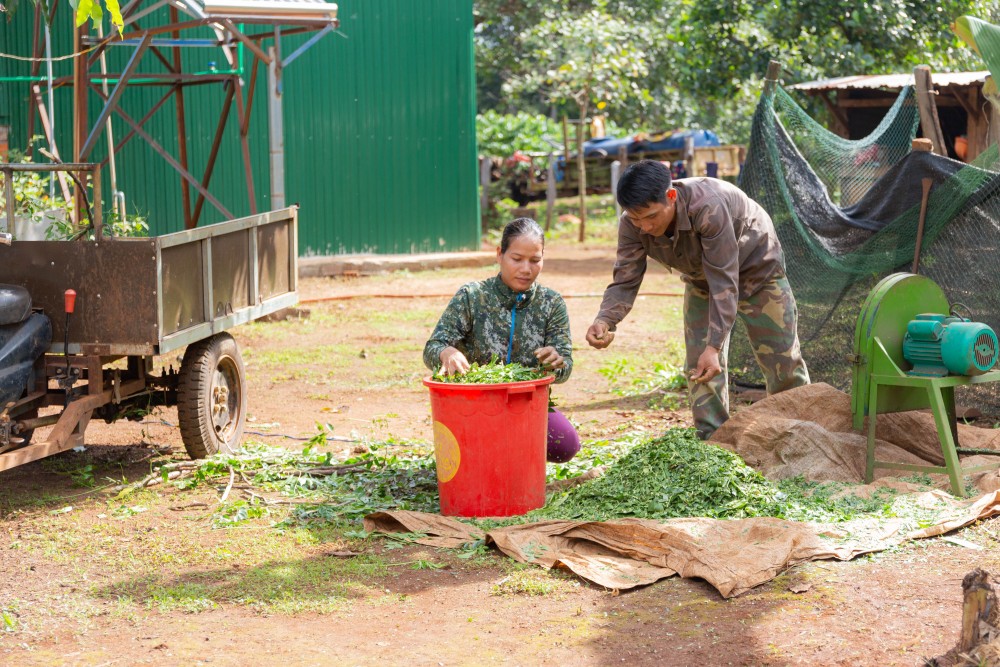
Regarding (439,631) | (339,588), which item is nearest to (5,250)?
(339,588)

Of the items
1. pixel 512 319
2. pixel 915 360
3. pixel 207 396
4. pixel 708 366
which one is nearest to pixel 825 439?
pixel 915 360

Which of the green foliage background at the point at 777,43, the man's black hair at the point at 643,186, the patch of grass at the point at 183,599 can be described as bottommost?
the patch of grass at the point at 183,599

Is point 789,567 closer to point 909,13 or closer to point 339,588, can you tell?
point 339,588

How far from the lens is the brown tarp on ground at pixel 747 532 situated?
4.57 meters

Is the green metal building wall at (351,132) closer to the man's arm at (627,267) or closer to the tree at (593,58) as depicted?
the tree at (593,58)

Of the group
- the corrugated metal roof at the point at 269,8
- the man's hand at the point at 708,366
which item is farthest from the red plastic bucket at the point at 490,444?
the corrugated metal roof at the point at 269,8

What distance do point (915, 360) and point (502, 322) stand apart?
6.85 ft

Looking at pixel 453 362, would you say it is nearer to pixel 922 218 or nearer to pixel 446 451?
pixel 446 451

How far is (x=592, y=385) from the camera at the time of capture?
9250 millimetres

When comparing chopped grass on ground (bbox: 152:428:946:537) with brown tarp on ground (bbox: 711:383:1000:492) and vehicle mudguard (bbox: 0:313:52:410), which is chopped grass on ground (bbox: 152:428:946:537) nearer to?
brown tarp on ground (bbox: 711:383:1000:492)

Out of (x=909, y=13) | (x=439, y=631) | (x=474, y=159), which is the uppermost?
(x=909, y=13)

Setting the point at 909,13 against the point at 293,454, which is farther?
the point at 909,13

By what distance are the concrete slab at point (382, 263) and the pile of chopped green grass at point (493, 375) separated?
33.7 feet

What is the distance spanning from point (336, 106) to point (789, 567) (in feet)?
40.5
